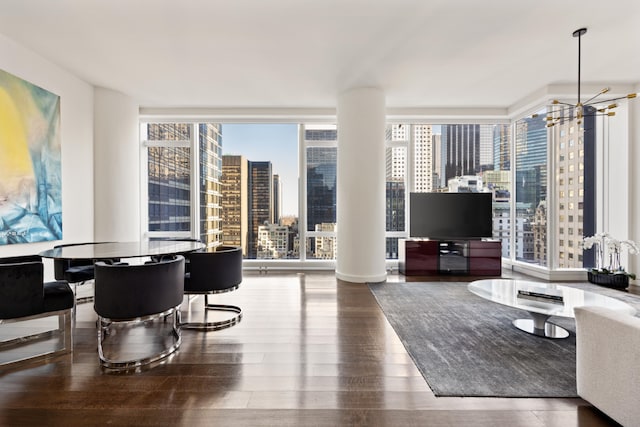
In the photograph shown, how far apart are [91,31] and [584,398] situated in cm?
503

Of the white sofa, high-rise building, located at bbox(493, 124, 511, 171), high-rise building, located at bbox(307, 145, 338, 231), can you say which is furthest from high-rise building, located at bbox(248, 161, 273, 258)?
the white sofa

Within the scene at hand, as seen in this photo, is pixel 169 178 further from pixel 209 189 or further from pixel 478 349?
pixel 478 349

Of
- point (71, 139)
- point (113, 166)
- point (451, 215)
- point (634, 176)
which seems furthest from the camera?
point (451, 215)

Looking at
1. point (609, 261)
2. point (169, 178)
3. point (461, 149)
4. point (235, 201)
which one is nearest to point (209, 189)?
point (235, 201)

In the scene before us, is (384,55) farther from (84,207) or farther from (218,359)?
(84,207)

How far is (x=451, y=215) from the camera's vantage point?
5.29 meters

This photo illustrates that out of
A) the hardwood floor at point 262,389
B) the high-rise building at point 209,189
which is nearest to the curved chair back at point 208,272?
the hardwood floor at point 262,389

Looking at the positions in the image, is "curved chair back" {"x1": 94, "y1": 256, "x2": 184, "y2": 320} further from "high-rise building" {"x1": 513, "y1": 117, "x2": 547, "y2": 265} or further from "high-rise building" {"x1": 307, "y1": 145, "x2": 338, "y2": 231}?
"high-rise building" {"x1": 513, "y1": 117, "x2": 547, "y2": 265}

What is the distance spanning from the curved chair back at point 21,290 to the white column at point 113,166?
2.66 meters

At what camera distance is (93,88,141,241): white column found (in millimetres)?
4578

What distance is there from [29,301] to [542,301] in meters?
4.09

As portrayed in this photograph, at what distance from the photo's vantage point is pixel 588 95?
4516 millimetres

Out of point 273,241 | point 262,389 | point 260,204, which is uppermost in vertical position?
point 260,204

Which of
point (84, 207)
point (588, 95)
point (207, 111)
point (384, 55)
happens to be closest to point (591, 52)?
point (588, 95)
